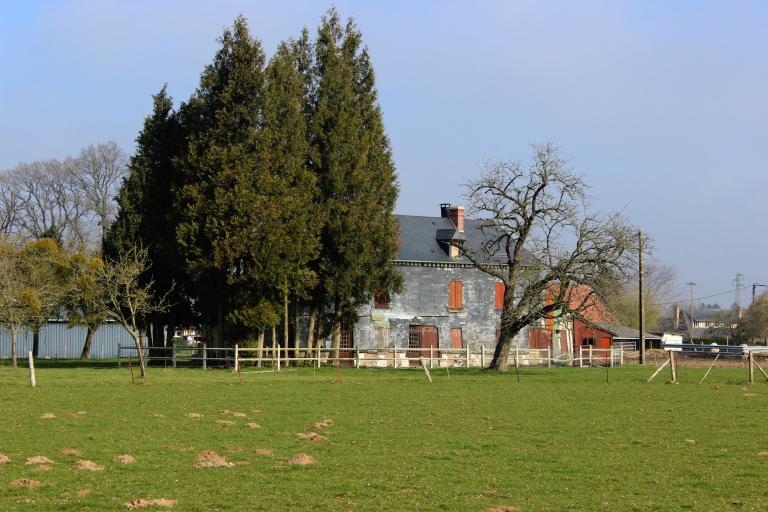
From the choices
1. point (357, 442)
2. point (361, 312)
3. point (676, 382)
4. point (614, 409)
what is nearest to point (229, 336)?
point (361, 312)

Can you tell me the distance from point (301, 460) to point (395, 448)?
2518mm

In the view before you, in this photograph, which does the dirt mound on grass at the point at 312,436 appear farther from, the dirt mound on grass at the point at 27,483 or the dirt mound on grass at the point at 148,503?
the dirt mound on grass at the point at 148,503

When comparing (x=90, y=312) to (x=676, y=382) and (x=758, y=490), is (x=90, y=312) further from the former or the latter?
(x=758, y=490)

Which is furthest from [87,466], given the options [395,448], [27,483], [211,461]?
[395,448]

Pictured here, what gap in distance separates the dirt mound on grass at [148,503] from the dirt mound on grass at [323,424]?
8.77 m

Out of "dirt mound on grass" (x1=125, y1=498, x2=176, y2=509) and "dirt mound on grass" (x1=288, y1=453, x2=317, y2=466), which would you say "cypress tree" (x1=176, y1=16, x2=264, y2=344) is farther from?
"dirt mound on grass" (x1=125, y1=498, x2=176, y2=509)

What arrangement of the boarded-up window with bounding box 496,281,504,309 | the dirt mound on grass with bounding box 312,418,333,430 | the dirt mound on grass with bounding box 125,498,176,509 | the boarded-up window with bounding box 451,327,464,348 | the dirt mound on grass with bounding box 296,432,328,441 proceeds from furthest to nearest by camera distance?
the boarded-up window with bounding box 496,281,504,309 < the boarded-up window with bounding box 451,327,464,348 < the dirt mound on grass with bounding box 312,418,333,430 < the dirt mound on grass with bounding box 296,432,328,441 < the dirt mound on grass with bounding box 125,498,176,509

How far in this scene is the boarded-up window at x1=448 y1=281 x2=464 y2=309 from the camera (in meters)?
62.8

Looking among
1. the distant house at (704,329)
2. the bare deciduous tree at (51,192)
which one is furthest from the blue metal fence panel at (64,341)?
the distant house at (704,329)

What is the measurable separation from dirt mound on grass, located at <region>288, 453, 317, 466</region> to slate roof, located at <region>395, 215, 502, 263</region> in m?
44.5

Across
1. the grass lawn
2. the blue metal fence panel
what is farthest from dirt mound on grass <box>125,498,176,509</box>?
the blue metal fence panel

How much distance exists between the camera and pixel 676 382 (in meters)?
39.8

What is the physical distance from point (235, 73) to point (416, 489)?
40165 mm

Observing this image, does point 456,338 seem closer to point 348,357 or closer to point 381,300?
Result: point 381,300
